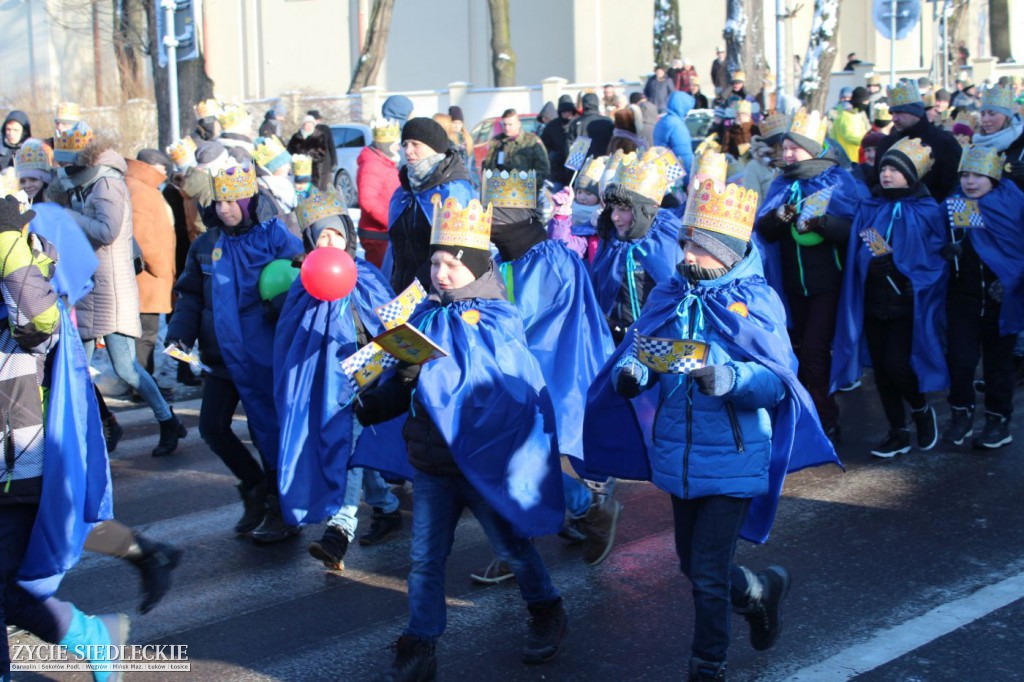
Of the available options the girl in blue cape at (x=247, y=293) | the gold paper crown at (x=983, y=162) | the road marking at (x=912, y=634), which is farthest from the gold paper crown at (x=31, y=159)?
the road marking at (x=912, y=634)

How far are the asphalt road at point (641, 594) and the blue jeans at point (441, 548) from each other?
0.98 feet

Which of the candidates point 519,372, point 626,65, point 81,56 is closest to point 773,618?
point 519,372

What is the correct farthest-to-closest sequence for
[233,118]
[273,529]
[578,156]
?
[233,118], [578,156], [273,529]

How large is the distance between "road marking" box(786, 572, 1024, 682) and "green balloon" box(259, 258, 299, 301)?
3296mm

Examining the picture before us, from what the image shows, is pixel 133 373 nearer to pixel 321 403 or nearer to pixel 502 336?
pixel 321 403

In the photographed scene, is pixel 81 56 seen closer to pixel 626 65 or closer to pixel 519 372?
pixel 626 65

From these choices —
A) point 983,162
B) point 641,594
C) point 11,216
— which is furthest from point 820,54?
point 11,216

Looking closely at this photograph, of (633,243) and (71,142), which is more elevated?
(71,142)

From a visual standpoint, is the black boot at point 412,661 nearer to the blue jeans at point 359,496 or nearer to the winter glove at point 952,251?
the blue jeans at point 359,496

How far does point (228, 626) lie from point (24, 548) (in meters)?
1.27

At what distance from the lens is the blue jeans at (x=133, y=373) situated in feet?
29.6

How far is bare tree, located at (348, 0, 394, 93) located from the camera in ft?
113

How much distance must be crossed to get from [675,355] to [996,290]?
4.38 meters

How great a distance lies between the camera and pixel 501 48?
35.6 meters
